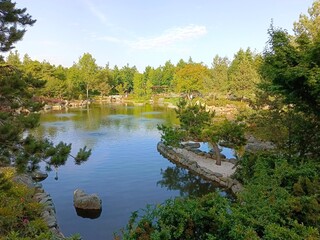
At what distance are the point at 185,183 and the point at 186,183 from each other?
0.15ft

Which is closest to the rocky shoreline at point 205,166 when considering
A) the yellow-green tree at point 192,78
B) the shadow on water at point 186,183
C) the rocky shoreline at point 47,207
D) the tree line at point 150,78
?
the shadow on water at point 186,183

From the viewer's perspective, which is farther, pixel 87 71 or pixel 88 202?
pixel 87 71

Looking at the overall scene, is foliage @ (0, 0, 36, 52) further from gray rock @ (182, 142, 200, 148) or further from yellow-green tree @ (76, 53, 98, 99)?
yellow-green tree @ (76, 53, 98, 99)

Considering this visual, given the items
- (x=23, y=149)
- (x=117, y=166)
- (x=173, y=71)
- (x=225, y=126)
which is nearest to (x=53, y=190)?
(x=117, y=166)

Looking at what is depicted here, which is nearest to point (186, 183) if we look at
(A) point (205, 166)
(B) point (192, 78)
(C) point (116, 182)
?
(A) point (205, 166)

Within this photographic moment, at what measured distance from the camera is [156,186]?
11.9 m

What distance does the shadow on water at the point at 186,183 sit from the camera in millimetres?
11449

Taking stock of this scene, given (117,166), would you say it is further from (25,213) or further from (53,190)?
(25,213)

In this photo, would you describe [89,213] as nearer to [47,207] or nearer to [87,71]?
[47,207]

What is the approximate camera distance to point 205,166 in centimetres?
1371

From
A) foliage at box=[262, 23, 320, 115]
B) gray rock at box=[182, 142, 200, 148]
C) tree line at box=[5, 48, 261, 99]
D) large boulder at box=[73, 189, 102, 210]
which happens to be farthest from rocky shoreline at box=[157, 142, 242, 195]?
tree line at box=[5, 48, 261, 99]

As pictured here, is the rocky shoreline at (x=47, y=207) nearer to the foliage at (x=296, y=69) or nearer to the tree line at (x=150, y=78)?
the foliage at (x=296, y=69)

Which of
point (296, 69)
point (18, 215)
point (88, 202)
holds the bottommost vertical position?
point (88, 202)

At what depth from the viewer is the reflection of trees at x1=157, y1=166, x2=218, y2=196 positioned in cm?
1152
